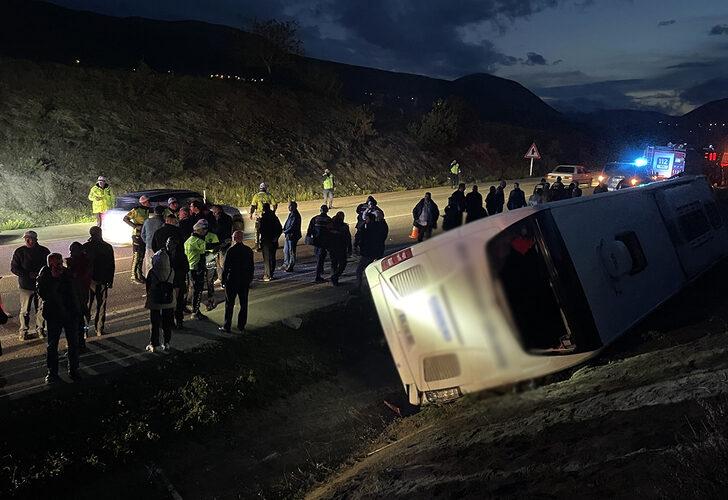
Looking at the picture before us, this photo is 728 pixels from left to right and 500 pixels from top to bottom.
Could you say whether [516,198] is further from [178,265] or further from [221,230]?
[178,265]

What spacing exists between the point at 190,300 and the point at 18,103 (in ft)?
66.5

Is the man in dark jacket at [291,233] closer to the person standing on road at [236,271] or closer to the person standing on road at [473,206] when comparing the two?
the person standing on road at [236,271]

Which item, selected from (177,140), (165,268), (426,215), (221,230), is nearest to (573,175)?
(426,215)

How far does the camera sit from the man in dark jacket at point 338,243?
1100 cm

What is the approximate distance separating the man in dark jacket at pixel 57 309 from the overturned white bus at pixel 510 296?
12.5 feet

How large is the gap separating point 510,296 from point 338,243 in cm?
606

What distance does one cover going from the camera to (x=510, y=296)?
17.5 feet

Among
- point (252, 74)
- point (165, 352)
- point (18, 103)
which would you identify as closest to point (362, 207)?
point (165, 352)

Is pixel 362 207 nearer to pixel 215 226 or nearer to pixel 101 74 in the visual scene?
pixel 215 226

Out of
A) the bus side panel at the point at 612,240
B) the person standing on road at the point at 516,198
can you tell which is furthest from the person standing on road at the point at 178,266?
the person standing on road at the point at 516,198

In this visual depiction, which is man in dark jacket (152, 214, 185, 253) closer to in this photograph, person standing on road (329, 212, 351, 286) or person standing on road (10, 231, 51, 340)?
person standing on road (10, 231, 51, 340)

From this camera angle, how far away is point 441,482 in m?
4.69

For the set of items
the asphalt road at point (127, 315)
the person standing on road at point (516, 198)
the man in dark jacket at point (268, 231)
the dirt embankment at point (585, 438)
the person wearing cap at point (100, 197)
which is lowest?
the dirt embankment at point (585, 438)

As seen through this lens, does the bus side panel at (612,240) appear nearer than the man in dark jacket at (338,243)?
Yes
